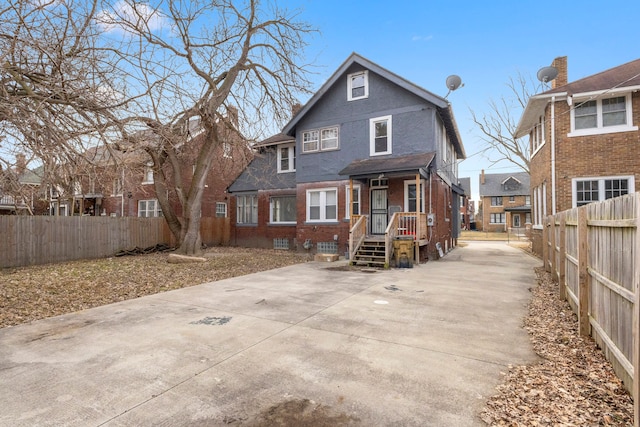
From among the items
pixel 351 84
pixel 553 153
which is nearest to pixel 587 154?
pixel 553 153

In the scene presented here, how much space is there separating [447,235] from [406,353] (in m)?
14.9

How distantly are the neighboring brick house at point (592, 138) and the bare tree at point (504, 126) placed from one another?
11.0 metres

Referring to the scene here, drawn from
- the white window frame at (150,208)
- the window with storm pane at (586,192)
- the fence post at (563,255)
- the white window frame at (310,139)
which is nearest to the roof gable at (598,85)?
the window with storm pane at (586,192)

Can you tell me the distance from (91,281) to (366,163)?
10438 mm

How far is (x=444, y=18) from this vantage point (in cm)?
1317

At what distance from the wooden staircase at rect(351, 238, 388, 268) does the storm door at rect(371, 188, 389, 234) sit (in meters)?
1.76

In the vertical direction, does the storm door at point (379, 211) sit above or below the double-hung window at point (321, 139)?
below

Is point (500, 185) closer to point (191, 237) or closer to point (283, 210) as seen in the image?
point (283, 210)

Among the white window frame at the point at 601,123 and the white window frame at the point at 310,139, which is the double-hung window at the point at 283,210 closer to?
the white window frame at the point at 310,139

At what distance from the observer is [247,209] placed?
19.9m

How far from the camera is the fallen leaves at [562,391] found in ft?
8.82

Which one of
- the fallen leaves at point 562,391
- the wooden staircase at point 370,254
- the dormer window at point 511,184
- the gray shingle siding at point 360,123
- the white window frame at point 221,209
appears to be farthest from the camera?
the dormer window at point 511,184

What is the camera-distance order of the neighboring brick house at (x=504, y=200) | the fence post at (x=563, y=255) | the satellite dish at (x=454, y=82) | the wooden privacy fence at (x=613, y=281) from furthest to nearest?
1. the neighboring brick house at (x=504, y=200)
2. the satellite dish at (x=454, y=82)
3. the fence post at (x=563, y=255)
4. the wooden privacy fence at (x=613, y=281)

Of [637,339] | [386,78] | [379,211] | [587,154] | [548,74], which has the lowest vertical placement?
[637,339]
